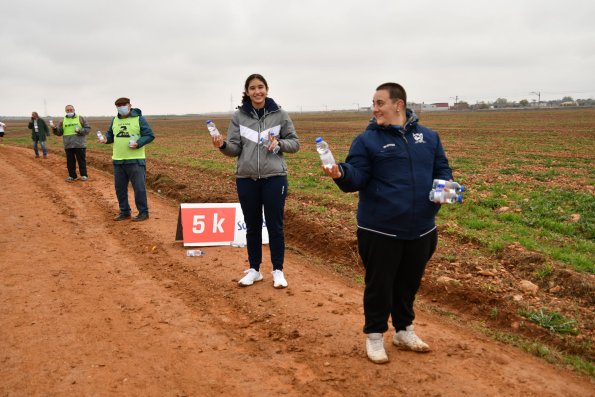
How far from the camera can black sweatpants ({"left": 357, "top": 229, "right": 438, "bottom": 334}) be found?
12.1ft

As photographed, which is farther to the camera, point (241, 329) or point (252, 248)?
point (252, 248)

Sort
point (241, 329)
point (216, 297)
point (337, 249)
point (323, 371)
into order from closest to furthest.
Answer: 1. point (323, 371)
2. point (241, 329)
3. point (216, 297)
4. point (337, 249)

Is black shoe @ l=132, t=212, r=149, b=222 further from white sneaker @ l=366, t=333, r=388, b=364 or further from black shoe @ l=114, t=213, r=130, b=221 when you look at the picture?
white sneaker @ l=366, t=333, r=388, b=364

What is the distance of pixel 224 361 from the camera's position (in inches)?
156

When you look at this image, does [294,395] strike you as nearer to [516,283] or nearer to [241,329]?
[241,329]

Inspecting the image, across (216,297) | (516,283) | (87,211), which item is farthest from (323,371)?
(87,211)

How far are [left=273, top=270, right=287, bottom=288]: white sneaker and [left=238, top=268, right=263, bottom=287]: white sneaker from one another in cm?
23

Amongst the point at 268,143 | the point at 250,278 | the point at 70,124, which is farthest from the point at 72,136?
the point at 268,143

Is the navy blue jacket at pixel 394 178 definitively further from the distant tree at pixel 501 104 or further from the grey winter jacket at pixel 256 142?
the distant tree at pixel 501 104

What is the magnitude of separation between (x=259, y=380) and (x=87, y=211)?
7.37 m

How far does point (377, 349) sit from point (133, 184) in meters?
6.46

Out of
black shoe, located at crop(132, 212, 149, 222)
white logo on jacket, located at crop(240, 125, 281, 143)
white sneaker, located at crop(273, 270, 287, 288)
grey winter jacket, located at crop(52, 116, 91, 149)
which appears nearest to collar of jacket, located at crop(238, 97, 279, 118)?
white logo on jacket, located at crop(240, 125, 281, 143)

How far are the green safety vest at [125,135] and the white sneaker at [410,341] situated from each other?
636 centimetres

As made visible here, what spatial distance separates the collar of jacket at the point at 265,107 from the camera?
534 cm
